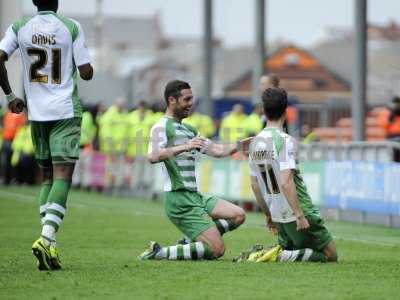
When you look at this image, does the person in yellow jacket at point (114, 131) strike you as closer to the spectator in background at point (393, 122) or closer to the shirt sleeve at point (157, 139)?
the spectator in background at point (393, 122)

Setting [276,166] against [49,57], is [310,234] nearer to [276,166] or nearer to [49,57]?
[276,166]

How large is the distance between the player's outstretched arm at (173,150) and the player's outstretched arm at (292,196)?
2.47ft

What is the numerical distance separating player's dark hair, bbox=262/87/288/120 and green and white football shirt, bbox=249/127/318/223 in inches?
5.1

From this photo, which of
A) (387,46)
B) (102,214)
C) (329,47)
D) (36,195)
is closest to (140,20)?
(329,47)

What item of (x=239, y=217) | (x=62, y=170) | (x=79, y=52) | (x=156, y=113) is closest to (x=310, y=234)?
(x=239, y=217)

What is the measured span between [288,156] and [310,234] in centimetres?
75

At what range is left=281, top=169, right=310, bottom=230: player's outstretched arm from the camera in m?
11.4

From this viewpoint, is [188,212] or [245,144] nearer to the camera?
[245,144]

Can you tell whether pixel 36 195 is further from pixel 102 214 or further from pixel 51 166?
pixel 51 166

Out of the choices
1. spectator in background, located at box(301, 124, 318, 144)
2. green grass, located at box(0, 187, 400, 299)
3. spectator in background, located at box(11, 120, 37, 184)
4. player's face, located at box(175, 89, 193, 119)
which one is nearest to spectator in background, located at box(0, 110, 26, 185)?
spectator in background, located at box(11, 120, 37, 184)

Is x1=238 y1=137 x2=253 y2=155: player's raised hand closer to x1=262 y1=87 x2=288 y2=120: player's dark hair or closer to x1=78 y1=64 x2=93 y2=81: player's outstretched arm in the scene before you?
x1=262 y1=87 x2=288 y2=120: player's dark hair

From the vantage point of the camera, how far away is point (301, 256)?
1182 cm

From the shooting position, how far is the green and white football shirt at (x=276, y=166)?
11.6m

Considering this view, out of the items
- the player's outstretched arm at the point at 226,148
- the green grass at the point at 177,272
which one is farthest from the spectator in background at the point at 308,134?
the player's outstretched arm at the point at 226,148
